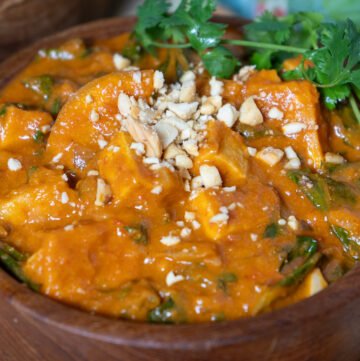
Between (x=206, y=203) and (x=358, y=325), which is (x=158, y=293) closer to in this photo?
(x=206, y=203)

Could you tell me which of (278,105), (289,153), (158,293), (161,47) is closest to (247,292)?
(158,293)

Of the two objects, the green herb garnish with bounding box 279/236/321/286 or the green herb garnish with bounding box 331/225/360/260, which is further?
the green herb garnish with bounding box 331/225/360/260

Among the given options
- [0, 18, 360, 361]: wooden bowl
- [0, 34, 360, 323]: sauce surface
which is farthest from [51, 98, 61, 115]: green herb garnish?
[0, 18, 360, 361]: wooden bowl

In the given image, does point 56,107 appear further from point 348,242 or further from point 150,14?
point 348,242

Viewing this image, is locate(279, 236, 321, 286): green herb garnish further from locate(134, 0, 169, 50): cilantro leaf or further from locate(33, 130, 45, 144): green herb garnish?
locate(134, 0, 169, 50): cilantro leaf

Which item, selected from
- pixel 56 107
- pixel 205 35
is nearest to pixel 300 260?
pixel 205 35

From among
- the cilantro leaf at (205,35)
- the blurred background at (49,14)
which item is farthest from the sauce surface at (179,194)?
the blurred background at (49,14)

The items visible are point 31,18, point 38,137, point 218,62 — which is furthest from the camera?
point 31,18
